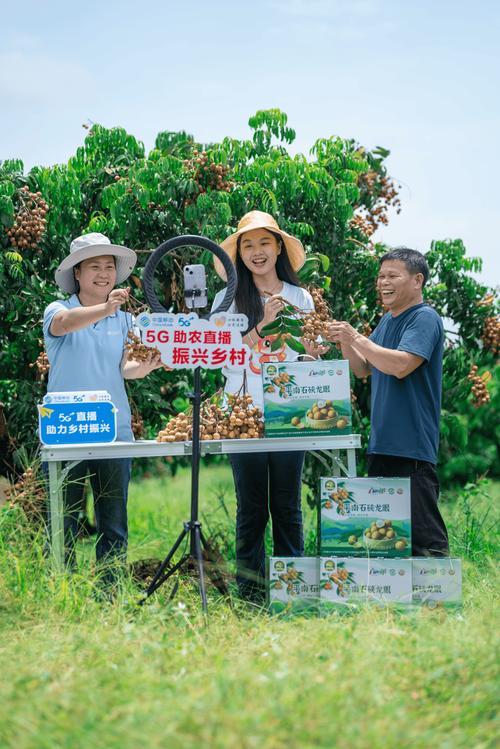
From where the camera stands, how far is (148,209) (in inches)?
203

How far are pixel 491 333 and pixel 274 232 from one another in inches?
90.7

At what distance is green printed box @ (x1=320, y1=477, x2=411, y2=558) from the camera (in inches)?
135

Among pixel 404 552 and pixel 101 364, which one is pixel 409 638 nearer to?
pixel 404 552

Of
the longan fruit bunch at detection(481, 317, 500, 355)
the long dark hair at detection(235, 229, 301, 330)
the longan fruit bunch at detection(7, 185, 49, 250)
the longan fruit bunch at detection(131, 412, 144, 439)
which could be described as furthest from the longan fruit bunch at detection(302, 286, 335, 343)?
the longan fruit bunch at detection(481, 317, 500, 355)

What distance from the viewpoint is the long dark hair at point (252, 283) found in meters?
3.79

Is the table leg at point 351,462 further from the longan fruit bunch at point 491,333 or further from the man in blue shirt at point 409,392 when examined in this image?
the longan fruit bunch at point 491,333

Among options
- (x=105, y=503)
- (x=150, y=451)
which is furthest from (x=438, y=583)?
(x=105, y=503)

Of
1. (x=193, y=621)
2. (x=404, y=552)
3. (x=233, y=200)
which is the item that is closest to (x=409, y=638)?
(x=404, y=552)

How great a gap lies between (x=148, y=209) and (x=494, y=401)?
6.84 metres

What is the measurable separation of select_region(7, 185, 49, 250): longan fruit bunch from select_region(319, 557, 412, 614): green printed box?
2.77 metres

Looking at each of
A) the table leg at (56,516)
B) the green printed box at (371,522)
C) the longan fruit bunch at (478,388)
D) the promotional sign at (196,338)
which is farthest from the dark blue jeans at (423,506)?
the longan fruit bunch at (478,388)

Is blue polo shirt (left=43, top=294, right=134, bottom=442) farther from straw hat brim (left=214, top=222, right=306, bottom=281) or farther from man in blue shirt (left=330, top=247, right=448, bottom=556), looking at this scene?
man in blue shirt (left=330, top=247, right=448, bottom=556)

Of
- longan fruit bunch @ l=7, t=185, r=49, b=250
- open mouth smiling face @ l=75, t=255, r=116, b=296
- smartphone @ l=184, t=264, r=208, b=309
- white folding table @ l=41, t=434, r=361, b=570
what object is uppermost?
longan fruit bunch @ l=7, t=185, r=49, b=250

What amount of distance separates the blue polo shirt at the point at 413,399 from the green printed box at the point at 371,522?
0.20 m
